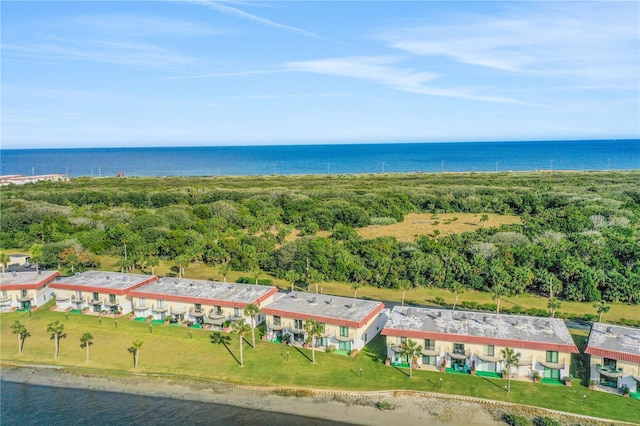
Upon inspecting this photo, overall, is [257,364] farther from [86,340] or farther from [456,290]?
[456,290]

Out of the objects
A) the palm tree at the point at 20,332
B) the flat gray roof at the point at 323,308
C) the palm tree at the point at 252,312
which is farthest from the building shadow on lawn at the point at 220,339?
the palm tree at the point at 20,332

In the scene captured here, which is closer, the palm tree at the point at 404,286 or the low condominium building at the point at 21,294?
the low condominium building at the point at 21,294

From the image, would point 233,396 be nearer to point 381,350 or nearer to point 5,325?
point 381,350

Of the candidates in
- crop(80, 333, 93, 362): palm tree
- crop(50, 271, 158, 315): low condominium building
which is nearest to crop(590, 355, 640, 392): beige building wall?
crop(80, 333, 93, 362): palm tree

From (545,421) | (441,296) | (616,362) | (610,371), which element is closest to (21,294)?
(441,296)

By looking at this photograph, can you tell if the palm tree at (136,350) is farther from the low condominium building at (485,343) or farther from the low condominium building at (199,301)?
the low condominium building at (485,343)

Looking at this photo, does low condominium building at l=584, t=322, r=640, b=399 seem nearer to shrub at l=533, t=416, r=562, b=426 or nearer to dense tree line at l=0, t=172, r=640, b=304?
shrub at l=533, t=416, r=562, b=426
